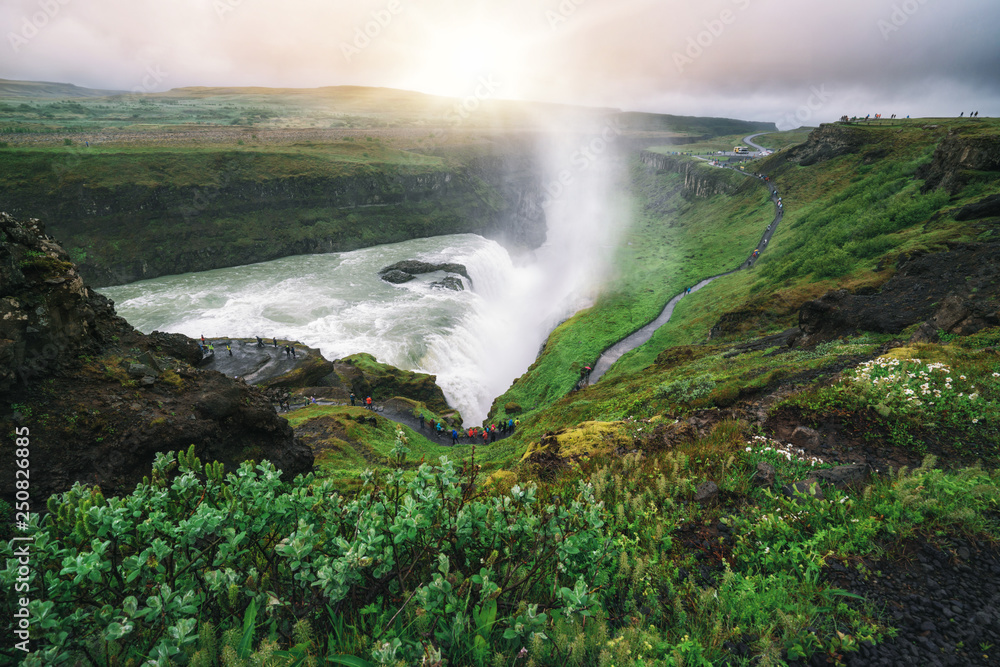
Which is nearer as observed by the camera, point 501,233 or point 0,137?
point 0,137

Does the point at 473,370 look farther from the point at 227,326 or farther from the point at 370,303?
the point at 227,326

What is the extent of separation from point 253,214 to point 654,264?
76.7m

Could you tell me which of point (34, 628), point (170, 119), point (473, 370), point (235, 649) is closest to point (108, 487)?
point (34, 628)

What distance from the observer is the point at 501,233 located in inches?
4461

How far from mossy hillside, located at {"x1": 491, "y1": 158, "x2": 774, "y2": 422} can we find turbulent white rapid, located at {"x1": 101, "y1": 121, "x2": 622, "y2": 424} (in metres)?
5.84

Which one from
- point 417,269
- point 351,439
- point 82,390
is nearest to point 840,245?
point 351,439

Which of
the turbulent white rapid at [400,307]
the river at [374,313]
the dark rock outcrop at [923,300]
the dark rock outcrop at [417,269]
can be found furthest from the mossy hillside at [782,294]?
the dark rock outcrop at [417,269]

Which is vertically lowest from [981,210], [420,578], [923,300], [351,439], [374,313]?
[374,313]

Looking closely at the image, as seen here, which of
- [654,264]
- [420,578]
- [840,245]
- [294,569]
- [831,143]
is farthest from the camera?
[831,143]

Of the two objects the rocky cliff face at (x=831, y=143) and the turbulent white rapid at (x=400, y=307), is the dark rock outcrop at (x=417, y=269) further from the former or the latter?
the rocky cliff face at (x=831, y=143)

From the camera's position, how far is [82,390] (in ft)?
25.2

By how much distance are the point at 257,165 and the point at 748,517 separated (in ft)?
333

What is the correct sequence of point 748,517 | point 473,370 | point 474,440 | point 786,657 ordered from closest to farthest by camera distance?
point 786,657
point 748,517
point 474,440
point 473,370

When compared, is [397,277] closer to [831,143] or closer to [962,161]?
[962,161]
